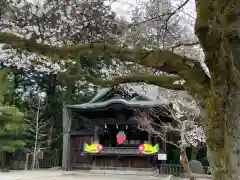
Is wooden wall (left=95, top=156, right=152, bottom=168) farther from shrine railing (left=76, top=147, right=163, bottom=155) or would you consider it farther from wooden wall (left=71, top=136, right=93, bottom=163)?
wooden wall (left=71, top=136, right=93, bottom=163)

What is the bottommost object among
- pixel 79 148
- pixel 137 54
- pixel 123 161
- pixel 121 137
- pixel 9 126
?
pixel 123 161

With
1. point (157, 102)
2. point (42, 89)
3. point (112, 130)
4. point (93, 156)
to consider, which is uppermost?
point (42, 89)

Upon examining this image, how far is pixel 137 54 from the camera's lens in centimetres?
315

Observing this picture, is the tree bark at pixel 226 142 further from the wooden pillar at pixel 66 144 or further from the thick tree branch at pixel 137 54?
the wooden pillar at pixel 66 144

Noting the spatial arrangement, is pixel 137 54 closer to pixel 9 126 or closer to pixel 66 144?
pixel 9 126

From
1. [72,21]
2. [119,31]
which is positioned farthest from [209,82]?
[72,21]

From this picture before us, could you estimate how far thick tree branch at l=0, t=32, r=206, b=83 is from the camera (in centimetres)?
310

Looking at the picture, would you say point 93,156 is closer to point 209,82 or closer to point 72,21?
point 72,21

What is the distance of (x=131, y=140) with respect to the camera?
18.2 meters

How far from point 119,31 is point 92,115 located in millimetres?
13633

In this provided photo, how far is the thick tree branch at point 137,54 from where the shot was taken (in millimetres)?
3104

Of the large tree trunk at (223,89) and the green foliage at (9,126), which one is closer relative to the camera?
the large tree trunk at (223,89)

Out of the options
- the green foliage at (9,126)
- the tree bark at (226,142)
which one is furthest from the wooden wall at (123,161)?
the tree bark at (226,142)

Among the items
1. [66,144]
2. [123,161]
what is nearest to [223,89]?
[123,161]
